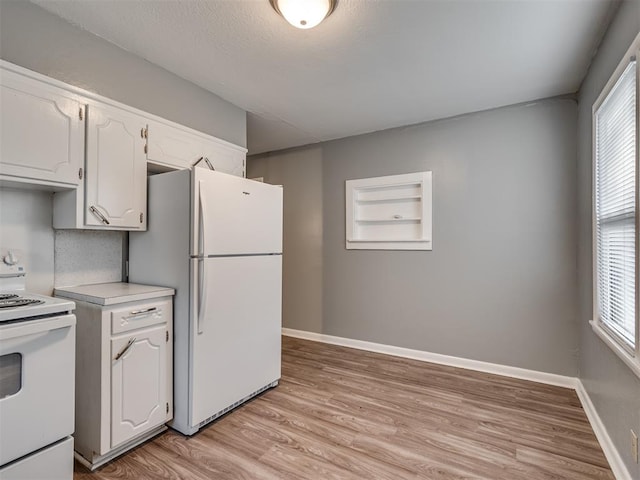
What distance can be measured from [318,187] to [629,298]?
308 cm

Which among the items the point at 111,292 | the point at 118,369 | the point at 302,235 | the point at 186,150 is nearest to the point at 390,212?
the point at 302,235

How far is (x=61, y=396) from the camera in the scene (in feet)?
4.97

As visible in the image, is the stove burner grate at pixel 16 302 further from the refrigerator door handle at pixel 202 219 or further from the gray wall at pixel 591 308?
the gray wall at pixel 591 308

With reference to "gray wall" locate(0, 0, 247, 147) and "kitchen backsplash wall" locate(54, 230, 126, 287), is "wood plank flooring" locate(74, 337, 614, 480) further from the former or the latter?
"gray wall" locate(0, 0, 247, 147)

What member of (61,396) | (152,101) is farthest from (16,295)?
(152,101)

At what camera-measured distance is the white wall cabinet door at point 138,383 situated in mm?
1822

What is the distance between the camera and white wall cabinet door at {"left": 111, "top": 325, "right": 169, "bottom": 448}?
1822 millimetres

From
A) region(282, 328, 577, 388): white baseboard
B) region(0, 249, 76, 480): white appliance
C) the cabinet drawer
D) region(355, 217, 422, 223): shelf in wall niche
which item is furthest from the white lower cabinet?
region(355, 217, 422, 223): shelf in wall niche

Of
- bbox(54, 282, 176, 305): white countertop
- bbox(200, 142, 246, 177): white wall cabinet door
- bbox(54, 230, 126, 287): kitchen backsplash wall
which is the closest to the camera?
bbox(54, 282, 176, 305): white countertop

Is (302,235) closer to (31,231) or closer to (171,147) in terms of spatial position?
(171,147)

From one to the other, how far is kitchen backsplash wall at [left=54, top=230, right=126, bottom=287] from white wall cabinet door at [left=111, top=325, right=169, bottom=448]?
1.99ft

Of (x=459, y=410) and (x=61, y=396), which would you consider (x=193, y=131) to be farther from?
(x=459, y=410)

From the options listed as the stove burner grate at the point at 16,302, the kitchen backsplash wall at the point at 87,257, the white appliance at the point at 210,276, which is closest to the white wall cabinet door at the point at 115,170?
the white appliance at the point at 210,276

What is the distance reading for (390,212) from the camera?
3682 millimetres
